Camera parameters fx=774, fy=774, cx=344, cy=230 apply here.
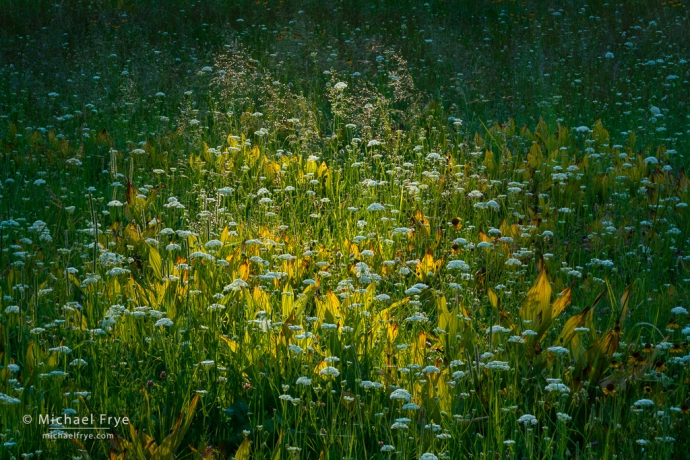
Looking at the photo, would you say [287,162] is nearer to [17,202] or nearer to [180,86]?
[17,202]

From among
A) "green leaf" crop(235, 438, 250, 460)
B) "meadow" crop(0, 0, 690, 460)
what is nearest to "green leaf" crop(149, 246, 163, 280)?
"meadow" crop(0, 0, 690, 460)

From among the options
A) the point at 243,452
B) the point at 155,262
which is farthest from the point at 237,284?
the point at 243,452

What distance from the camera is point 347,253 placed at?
4215 mm

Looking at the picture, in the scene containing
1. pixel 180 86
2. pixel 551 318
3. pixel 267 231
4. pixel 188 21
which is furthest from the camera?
pixel 188 21

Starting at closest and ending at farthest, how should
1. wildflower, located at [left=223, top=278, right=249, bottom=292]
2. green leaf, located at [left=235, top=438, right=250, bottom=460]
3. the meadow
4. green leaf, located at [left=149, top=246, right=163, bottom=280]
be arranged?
green leaf, located at [left=235, top=438, right=250, bottom=460], the meadow, wildflower, located at [left=223, top=278, right=249, bottom=292], green leaf, located at [left=149, top=246, right=163, bottom=280]

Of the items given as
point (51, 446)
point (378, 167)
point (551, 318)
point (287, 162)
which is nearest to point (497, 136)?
point (378, 167)

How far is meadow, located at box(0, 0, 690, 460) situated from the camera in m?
2.70

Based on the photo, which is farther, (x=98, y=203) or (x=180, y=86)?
(x=180, y=86)

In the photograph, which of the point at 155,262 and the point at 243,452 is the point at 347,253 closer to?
the point at 155,262

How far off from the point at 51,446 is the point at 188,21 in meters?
8.19

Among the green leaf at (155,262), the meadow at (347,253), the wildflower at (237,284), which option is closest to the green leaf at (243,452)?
the meadow at (347,253)

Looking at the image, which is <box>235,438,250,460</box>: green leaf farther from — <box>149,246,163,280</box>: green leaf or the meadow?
<box>149,246,163,280</box>: green leaf

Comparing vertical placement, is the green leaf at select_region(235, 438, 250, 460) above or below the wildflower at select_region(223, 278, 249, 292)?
below

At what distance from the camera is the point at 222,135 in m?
5.60
